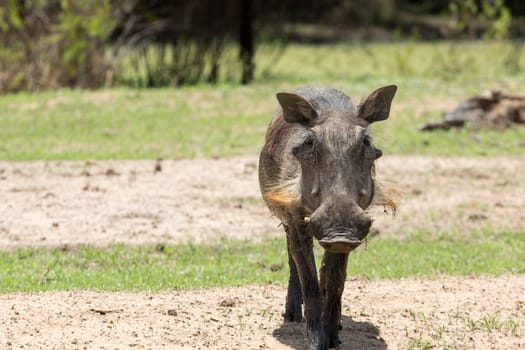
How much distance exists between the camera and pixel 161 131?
12.6m

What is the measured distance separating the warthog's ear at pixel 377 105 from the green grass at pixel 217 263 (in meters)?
2.08

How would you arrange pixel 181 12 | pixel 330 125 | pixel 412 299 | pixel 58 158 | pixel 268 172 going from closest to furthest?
pixel 330 125
pixel 268 172
pixel 412 299
pixel 58 158
pixel 181 12

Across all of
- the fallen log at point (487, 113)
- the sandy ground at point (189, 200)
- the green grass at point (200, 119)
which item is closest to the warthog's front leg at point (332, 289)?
the sandy ground at point (189, 200)

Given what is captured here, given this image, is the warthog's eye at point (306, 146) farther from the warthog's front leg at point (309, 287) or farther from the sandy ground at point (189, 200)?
the sandy ground at point (189, 200)

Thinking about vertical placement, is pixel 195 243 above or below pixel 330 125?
below

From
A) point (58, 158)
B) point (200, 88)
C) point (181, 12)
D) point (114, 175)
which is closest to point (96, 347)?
point (114, 175)

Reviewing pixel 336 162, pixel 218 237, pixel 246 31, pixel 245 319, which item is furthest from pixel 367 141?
pixel 246 31

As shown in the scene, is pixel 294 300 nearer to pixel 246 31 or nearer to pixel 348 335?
pixel 348 335

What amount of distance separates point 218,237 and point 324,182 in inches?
146

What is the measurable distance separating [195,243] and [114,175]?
2254 millimetres

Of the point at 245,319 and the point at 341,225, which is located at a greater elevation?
the point at 341,225

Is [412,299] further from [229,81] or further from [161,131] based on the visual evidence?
[229,81]

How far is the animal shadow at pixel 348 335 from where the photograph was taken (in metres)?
5.50

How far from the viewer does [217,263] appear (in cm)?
757
